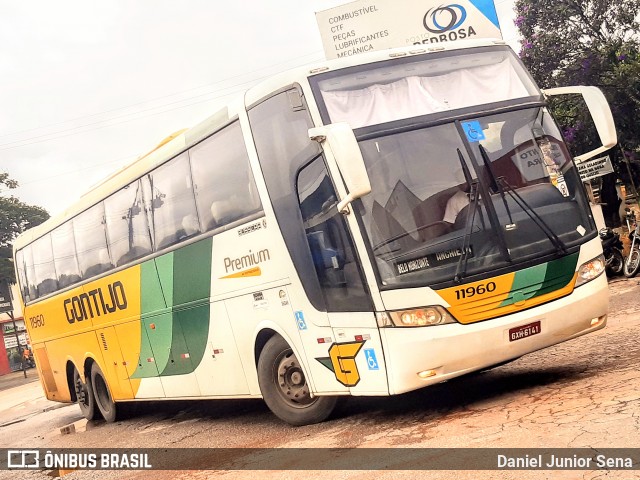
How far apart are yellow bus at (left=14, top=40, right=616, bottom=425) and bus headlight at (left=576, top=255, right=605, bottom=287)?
16 mm

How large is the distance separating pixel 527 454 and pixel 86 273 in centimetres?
971

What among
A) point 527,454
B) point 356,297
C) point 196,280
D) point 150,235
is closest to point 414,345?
point 356,297

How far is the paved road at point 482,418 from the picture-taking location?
20.6ft

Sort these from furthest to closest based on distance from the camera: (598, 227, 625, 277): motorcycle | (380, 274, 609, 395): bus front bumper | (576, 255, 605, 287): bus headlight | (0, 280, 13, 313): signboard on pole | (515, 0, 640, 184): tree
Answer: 1. (0, 280, 13, 313): signboard on pole
2. (515, 0, 640, 184): tree
3. (598, 227, 625, 277): motorcycle
4. (576, 255, 605, 287): bus headlight
5. (380, 274, 609, 395): bus front bumper

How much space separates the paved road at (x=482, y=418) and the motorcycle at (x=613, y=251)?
4.23m

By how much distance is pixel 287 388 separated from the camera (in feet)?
31.0

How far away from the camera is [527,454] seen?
5805 mm

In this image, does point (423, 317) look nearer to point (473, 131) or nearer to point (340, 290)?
point (340, 290)

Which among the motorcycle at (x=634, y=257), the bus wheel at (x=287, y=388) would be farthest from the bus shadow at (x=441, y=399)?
the motorcycle at (x=634, y=257)

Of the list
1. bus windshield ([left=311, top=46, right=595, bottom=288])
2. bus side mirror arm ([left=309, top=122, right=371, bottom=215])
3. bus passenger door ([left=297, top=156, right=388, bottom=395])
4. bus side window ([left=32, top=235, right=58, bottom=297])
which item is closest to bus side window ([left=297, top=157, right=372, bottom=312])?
bus passenger door ([left=297, top=156, right=388, bottom=395])

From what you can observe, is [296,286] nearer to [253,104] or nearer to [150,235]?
[253,104]

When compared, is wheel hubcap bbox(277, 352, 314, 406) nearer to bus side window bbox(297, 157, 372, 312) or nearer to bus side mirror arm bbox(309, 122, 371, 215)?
bus side window bbox(297, 157, 372, 312)

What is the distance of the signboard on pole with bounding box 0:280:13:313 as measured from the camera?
4635cm

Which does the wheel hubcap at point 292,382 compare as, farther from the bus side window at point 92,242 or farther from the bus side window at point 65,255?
the bus side window at point 65,255
